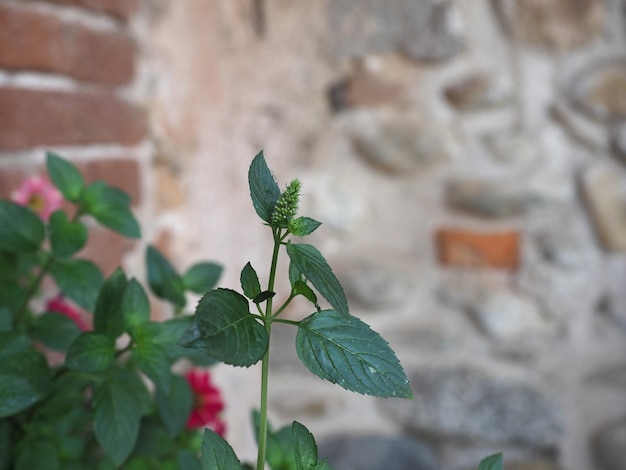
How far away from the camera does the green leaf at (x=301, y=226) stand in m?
0.30

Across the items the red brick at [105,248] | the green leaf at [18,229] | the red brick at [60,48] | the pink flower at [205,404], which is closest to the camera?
the green leaf at [18,229]

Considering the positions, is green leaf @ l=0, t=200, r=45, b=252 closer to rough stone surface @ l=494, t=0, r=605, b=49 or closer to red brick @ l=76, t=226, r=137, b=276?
red brick @ l=76, t=226, r=137, b=276

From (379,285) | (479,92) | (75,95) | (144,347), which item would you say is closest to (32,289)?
(144,347)

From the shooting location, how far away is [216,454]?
0.28m

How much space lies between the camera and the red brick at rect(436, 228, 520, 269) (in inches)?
49.1

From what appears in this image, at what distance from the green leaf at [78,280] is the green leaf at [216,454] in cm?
22

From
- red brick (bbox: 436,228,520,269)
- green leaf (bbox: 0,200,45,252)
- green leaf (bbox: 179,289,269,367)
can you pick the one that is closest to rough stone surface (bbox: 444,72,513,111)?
red brick (bbox: 436,228,520,269)

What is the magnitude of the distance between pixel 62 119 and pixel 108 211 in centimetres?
33

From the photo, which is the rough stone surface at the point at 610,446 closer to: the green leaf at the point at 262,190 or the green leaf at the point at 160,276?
the green leaf at the point at 160,276

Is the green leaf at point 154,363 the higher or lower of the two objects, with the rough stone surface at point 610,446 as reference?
lower

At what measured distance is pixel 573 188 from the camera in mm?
1224

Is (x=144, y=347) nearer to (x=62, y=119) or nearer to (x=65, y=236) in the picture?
(x=65, y=236)

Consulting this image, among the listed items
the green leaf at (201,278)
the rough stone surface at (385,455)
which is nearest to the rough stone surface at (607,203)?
the rough stone surface at (385,455)

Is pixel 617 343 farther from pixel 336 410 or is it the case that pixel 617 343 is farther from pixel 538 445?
pixel 336 410
